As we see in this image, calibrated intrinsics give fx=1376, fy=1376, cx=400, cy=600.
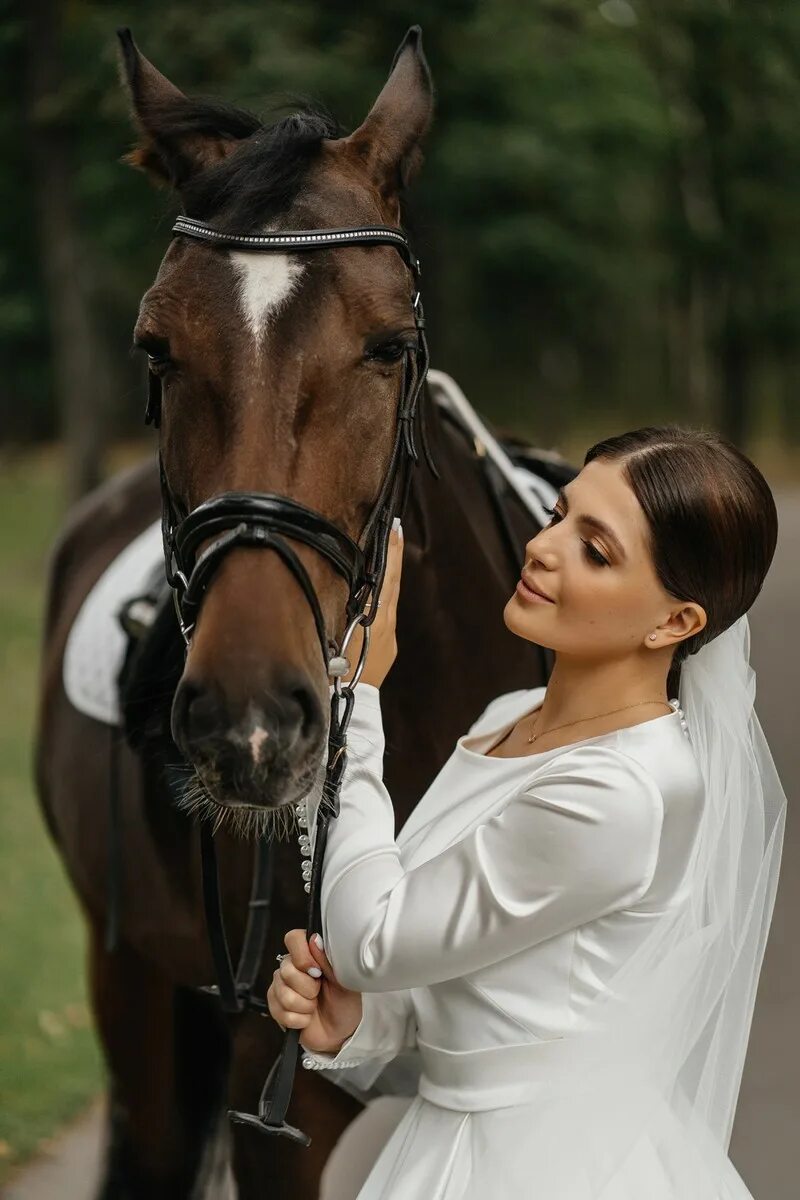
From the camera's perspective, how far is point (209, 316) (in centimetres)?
188

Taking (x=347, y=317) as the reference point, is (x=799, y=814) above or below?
below

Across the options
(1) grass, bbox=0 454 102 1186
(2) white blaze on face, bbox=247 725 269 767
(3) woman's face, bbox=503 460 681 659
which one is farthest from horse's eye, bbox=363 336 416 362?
(1) grass, bbox=0 454 102 1186

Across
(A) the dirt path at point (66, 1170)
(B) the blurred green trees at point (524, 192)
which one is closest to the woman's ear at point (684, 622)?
(A) the dirt path at point (66, 1170)

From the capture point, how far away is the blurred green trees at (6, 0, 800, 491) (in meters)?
8.80

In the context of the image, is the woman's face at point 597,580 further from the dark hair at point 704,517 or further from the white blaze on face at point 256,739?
the white blaze on face at point 256,739

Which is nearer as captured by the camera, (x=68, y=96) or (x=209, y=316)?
(x=209, y=316)

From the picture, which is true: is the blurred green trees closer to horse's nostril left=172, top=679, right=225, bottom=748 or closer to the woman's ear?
the woman's ear

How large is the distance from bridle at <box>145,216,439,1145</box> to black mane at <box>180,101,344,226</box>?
0.04m

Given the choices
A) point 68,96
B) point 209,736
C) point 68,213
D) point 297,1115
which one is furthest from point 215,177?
point 68,213

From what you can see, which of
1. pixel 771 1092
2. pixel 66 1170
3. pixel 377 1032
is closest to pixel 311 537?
pixel 377 1032

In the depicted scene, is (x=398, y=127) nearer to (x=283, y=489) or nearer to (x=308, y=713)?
(x=283, y=489)

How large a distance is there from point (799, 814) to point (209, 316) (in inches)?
249

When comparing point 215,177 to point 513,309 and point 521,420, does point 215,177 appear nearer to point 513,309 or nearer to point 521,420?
point 513,309

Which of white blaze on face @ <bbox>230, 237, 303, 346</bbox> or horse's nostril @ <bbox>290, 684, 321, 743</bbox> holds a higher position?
white blaze on face @ <bbox>230, 237, 303, 346</bbox>
